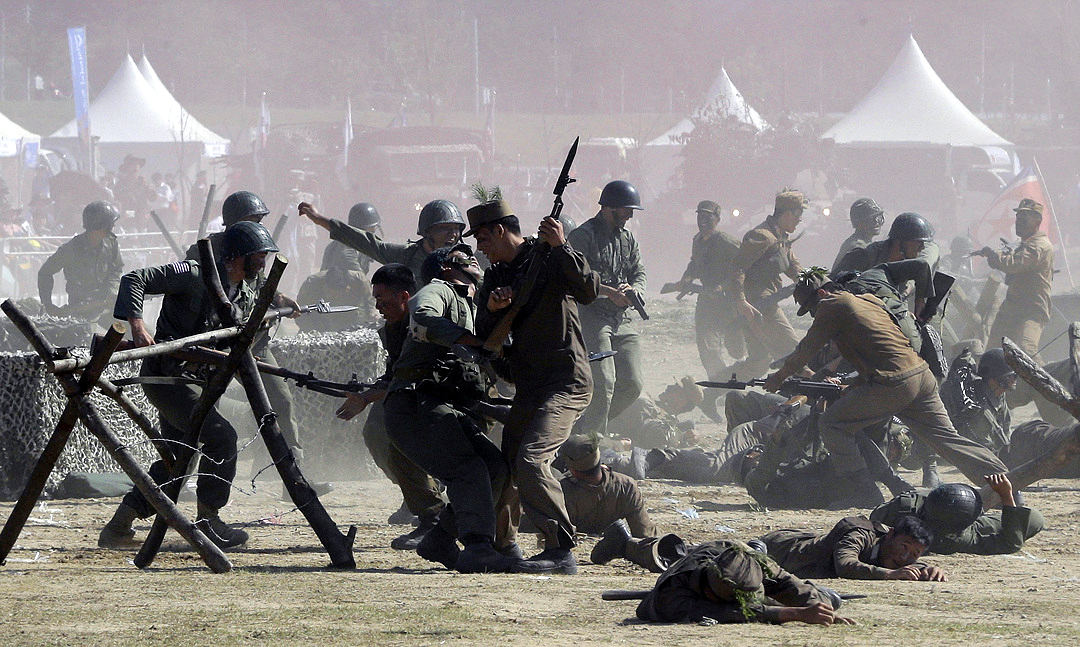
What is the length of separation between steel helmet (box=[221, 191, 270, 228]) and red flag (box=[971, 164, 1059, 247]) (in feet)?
60.5

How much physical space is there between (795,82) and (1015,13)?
9.02 m

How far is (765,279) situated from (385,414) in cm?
782

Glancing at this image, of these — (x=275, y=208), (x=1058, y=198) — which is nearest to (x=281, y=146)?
(x=275, y=208)

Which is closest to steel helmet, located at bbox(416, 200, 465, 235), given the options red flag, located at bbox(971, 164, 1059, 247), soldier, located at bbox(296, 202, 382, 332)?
soldier, located at bbox(296, 202, 382, 332)

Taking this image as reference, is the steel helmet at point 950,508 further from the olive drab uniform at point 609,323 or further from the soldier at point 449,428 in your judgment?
the olive drab uniform at point 609,323

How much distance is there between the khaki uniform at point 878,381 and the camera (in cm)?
823

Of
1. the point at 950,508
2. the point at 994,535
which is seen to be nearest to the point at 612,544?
the point at 950,508

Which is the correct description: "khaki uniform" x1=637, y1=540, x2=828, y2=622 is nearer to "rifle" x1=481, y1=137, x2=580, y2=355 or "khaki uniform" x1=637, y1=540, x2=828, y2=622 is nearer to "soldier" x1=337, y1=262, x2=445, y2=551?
"rifle" x1=481, y1=137, x2=580, y2=355

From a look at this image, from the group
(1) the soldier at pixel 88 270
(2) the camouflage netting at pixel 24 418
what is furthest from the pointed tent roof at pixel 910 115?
(2) the camouflage netting at pixel 24 418

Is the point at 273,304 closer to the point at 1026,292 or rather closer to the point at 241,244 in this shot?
the point at 241,244

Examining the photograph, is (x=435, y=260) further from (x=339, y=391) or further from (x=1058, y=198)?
(x=1058, y=198)

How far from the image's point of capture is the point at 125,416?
9.32 metres

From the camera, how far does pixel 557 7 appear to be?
177 ft

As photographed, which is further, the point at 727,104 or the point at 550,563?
the point at 727,104
